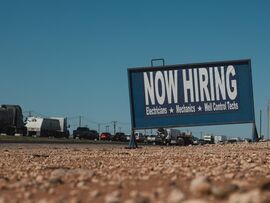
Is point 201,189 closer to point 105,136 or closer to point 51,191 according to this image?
point 51,191

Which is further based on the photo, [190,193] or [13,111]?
[13,111]

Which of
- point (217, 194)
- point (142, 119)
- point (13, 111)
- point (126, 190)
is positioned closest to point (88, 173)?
point (126, 190)

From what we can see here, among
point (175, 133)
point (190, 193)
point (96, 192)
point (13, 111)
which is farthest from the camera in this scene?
point (175, 133)

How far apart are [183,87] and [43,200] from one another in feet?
74.8

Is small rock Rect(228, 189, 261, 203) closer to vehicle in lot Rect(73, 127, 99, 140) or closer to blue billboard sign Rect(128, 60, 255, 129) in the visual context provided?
blue billboard sign Rect(128, 60, 255, 129)

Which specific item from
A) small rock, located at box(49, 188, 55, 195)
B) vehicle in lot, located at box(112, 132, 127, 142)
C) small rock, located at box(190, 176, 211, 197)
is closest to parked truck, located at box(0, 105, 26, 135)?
vehicle in lot, located at box(112, 132, 127, 142)

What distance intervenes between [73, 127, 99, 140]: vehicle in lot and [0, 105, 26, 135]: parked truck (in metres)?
11.6

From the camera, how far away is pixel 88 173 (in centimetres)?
977

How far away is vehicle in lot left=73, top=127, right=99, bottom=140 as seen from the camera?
77375 millimetres

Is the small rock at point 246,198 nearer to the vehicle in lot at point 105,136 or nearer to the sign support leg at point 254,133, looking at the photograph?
the sign support leg at point 254,133

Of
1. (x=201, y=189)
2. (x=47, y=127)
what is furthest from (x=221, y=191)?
(x=47, y=127)

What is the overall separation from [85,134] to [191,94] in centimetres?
4996

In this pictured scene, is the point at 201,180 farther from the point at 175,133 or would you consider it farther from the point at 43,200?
the point at 175,133

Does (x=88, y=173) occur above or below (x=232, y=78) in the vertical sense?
below
